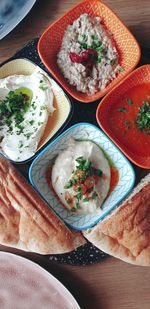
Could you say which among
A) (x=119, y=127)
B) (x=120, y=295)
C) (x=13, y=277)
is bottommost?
(x=120, y=295)

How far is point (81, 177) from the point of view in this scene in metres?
2.36

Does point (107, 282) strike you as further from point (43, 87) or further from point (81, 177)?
point (43, 87)

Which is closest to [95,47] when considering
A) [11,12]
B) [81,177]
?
[11,12]

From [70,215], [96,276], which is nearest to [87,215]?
[70,215]

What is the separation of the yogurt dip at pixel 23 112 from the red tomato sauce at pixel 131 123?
10.3 inches

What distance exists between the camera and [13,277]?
2.49 meters

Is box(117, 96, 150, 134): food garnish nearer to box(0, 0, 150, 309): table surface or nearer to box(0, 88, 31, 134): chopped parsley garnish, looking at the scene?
box(0, 0, 150, 309): table surface

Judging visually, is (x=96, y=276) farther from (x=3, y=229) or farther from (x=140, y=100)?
(x=140, y=100)

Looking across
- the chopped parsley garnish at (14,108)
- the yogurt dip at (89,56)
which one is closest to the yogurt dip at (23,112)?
the chopped parsley garnish at (14,108)

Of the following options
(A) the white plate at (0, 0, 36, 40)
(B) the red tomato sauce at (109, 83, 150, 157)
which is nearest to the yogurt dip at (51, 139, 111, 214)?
(B) the red tomato sauce at (109, 83, 150, 157)

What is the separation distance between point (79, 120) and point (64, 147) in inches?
5.2

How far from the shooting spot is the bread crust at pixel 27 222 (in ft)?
7.77

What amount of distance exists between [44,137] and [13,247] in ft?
1.49

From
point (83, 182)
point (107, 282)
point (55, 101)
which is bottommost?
point (107, 282)
